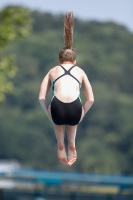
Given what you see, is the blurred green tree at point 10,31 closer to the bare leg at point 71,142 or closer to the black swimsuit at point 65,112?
the bare leg at point 71,142

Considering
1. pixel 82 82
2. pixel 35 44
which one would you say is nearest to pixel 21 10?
pixel 82 82

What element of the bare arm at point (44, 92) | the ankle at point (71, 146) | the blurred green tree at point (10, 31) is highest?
the blurred green tree at point (10, 31)

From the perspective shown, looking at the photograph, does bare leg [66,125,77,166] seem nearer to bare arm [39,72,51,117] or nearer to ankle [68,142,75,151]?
ankle [68,142,75,151]

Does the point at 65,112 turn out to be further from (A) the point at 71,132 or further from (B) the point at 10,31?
Answer: (B) the point at 10,31

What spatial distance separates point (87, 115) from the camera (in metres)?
106

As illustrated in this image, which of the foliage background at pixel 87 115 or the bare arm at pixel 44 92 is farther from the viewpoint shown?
the foliage background at pixel 87 115

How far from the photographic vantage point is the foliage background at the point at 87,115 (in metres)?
102

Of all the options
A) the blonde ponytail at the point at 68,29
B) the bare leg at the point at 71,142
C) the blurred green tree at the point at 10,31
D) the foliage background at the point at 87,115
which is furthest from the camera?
the foliage background at the point at 87,115

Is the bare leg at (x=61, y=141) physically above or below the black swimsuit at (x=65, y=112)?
below

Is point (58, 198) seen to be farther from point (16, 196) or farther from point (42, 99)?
point (42, 99)

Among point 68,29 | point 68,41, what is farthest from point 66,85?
point 68,29

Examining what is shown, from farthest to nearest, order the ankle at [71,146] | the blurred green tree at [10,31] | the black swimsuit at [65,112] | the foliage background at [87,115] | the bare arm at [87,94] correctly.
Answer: the foliage background at [87,115]
the blurred green tree at [10,31]
the ankle at [71,146]
the bare arm at [87,94]
the black swimsuit at [65,112]

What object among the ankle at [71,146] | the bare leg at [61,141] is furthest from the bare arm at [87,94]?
the ankle at [71,146]

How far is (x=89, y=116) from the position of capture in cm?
10638
